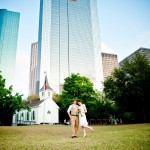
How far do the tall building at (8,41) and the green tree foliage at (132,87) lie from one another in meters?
89.9

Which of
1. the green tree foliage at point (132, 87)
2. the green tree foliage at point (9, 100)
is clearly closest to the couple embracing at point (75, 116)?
the green tree foliage at point (9, 100)

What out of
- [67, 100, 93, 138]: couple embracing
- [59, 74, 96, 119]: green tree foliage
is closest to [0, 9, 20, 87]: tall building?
[59, 74, 96, 119]: green tree foliage

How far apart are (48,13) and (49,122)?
96.4 m

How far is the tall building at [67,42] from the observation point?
120 meters

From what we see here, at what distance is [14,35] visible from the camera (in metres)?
A: 130

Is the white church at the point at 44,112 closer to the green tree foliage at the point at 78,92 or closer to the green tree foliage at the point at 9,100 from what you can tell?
the green tree foliage at the point at 78,92

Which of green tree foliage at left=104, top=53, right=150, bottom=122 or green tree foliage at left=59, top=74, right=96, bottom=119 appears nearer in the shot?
green tree foliage at left=104, top=53, right=150, bottom=122

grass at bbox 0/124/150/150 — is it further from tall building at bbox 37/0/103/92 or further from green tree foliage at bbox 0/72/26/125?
tall building at bbox 37/0/103/92

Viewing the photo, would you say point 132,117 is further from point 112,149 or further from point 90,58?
point 90,58

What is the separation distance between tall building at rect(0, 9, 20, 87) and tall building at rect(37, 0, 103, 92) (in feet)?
58.8

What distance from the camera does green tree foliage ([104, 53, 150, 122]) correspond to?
106 ft

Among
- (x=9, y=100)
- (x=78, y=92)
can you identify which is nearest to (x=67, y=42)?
(x=78, y=92)

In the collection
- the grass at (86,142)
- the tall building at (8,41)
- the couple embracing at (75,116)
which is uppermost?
the tall building at (8,41)

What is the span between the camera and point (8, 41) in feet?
408
